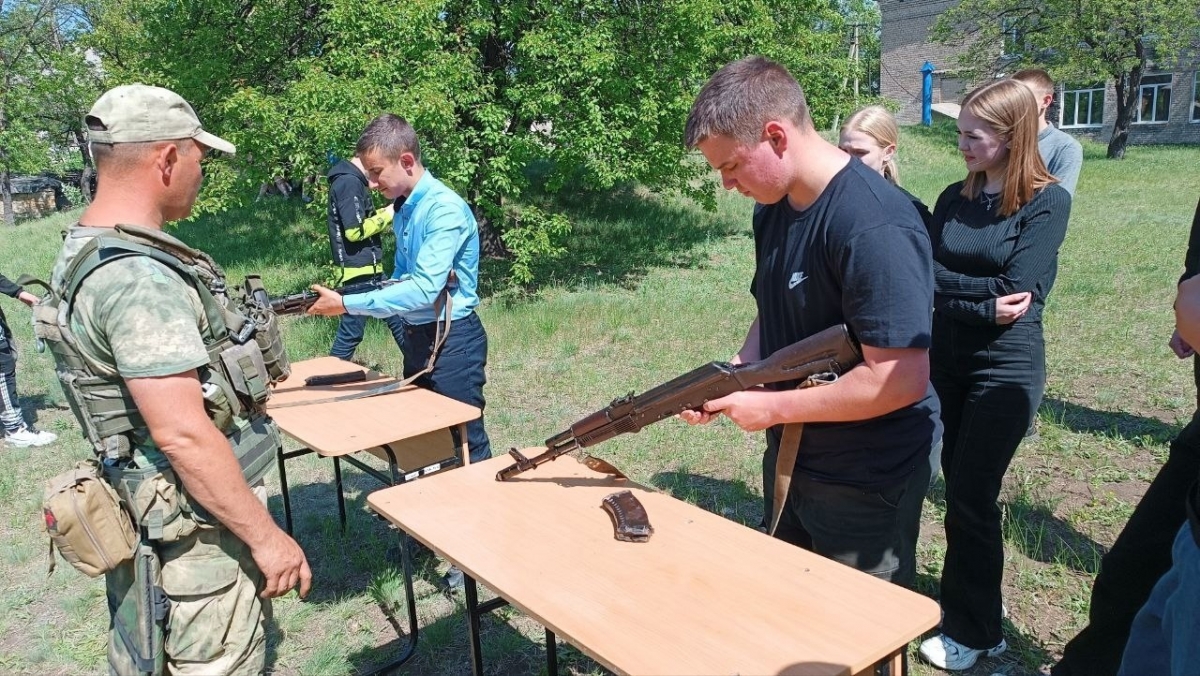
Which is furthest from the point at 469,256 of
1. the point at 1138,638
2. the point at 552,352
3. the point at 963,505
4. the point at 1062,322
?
the point at 1062,322

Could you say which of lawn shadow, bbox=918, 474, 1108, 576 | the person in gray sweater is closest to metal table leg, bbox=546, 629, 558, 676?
lawn shadow, bbox=918, 474, 1108, 576

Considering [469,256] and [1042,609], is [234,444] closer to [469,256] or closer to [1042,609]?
[469,256]

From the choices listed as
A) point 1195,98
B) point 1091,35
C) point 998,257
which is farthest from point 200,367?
point 1195,98

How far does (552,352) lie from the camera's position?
8.08 m

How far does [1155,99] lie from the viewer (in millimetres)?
30969

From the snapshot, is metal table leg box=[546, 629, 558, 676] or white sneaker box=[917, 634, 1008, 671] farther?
white sneaker box=[917, 634, 1008, 671]

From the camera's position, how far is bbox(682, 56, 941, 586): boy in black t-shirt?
→ 1.96m

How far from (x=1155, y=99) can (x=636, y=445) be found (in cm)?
3571

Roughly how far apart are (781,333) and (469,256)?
6.63 feet

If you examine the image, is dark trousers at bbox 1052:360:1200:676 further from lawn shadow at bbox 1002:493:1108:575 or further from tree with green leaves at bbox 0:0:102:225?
tree with green leaves at bbox 0:0:102:225

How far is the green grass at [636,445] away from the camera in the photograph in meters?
3.56

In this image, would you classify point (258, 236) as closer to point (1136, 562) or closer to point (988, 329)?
point (988, 329)

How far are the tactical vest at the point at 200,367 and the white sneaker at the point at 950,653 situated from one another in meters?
2.63

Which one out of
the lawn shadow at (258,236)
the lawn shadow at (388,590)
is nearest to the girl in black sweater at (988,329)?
the lawn shadow at (388,590)
